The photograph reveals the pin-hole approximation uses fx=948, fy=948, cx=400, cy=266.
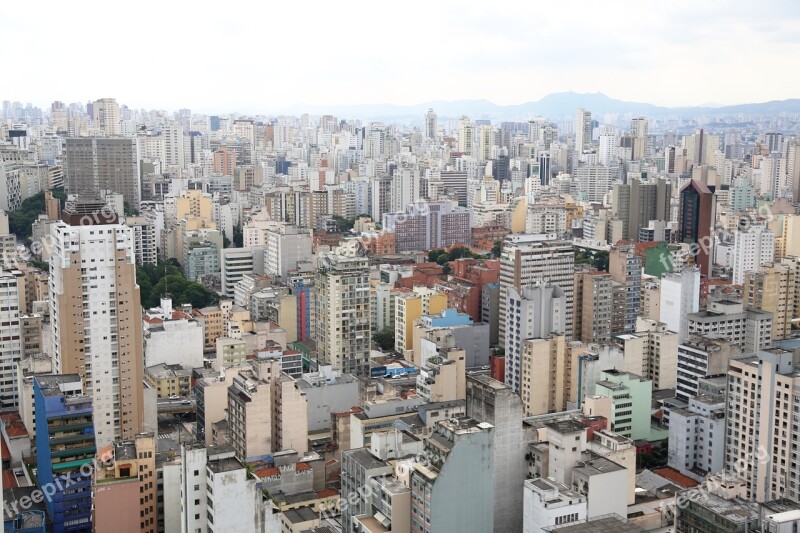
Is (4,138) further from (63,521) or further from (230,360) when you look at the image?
(63,521)

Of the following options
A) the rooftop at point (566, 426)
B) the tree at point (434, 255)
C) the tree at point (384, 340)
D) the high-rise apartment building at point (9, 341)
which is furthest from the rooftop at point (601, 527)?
the tree at point (434, 255)

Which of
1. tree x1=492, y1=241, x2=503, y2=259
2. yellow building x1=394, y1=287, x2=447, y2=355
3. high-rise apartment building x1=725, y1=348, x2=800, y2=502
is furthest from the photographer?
tree x1=492, y1=241, x2=503, y2=259

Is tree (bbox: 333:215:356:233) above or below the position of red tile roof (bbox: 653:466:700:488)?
above

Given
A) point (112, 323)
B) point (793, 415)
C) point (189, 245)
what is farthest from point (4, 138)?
point (793, 415)

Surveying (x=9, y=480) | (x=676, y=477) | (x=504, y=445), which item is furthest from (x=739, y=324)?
(x=9, y=480)

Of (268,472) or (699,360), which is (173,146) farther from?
(268,472)

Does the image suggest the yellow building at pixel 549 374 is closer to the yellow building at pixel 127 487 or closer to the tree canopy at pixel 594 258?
the yellow building at pixel 127 487

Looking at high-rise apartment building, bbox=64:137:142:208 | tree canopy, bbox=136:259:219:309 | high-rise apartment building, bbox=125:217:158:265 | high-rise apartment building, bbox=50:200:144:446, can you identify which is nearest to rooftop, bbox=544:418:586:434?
high-rise apartment building, bbox=50:200:144:446

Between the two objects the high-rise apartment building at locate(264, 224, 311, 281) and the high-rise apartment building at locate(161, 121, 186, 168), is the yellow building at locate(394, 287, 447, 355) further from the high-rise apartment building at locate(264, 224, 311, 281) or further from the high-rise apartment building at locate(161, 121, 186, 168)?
the high-rise apartment building at locate(161, 121, 186, 168)

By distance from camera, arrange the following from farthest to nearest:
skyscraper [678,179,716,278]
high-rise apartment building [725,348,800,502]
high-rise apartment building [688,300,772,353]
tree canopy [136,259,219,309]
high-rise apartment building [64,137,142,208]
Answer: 1. high-rise apartment building [64,137,142,208]
2. skyscraper [678,179,716,278]
3. tree canopy [136,259,219,309]
4. high-rise apartment building [688,300,772,353]
5. high-rise apartment building [725,348,800,502]
